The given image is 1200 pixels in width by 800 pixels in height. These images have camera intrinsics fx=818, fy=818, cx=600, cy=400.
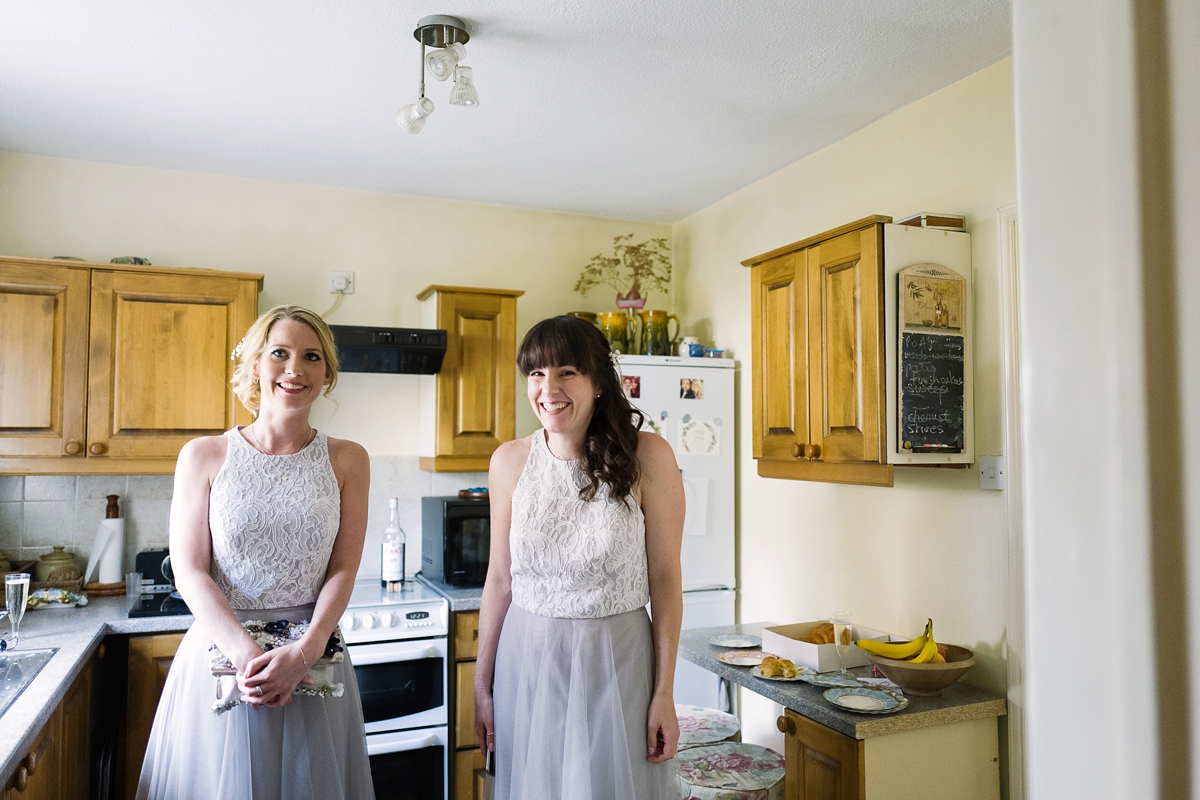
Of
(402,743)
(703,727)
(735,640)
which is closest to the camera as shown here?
(703,727)

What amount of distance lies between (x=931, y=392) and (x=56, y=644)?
2798 mm

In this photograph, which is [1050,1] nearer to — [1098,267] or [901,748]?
[1098,267]

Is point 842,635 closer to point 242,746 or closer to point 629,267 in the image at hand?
point 242,746

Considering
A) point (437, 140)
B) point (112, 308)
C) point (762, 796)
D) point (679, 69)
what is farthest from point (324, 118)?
point (762, 796)

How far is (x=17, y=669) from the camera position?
87.0 inches

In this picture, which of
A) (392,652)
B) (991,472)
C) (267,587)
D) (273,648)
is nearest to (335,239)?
(392,652)

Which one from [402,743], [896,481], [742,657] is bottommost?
[402,743]

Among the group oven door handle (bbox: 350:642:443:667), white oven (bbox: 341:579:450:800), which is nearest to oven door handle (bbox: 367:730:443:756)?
white oven (bbox: 341:579:450:800)

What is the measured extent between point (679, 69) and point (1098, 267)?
8.63ft

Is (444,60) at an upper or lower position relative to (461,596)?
upper

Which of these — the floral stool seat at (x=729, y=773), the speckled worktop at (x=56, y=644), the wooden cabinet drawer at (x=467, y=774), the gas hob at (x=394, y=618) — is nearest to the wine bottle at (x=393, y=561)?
the gas hob at (x=394, y=618)

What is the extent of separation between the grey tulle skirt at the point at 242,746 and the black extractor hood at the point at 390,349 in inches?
67.9

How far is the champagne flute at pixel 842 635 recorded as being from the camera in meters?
2.58

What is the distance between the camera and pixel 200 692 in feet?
6.07
